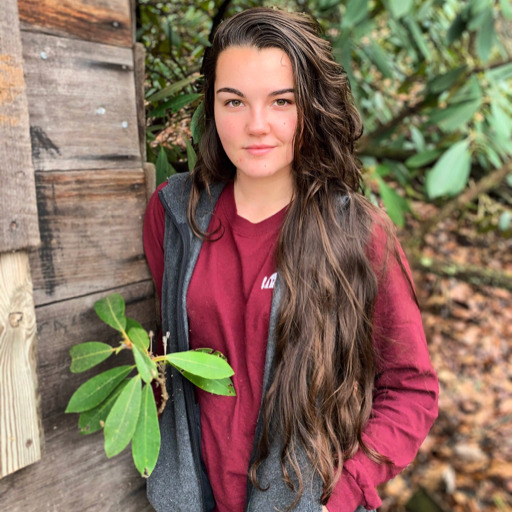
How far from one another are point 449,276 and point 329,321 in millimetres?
3000

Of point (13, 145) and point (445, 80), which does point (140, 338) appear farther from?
point (445, 80)

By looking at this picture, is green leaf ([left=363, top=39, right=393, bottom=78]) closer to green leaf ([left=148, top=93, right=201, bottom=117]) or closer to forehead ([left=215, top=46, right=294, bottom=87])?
green leaf ([left=148, top=93, right=201, bottom=117])

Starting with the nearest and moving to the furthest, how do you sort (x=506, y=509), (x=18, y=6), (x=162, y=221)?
1. (x=18, y=6)
2. (x=162, y=221)
3. (x=506, y=509)

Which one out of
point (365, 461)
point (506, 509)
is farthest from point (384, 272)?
point (506, 509)

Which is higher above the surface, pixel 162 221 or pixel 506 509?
Answer: pixel 162 221

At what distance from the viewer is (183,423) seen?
1.29 metres

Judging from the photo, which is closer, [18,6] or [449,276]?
[18,6]

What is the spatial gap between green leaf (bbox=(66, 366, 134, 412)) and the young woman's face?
0.53m

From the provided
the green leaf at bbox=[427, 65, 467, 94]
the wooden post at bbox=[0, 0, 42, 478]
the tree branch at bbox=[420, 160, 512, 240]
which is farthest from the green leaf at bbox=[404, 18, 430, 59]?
the wooden post at bbox=[0, 0, 42, 478]

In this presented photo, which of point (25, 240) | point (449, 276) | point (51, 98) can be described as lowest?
point (449, 276)

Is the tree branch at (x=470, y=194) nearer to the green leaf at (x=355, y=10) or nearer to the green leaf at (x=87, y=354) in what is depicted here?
the green leaf at (x=355, y=10)

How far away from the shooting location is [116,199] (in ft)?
4.26

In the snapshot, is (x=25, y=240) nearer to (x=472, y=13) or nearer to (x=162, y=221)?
(x=162, y=221)

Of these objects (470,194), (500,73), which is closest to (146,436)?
(500,73)
